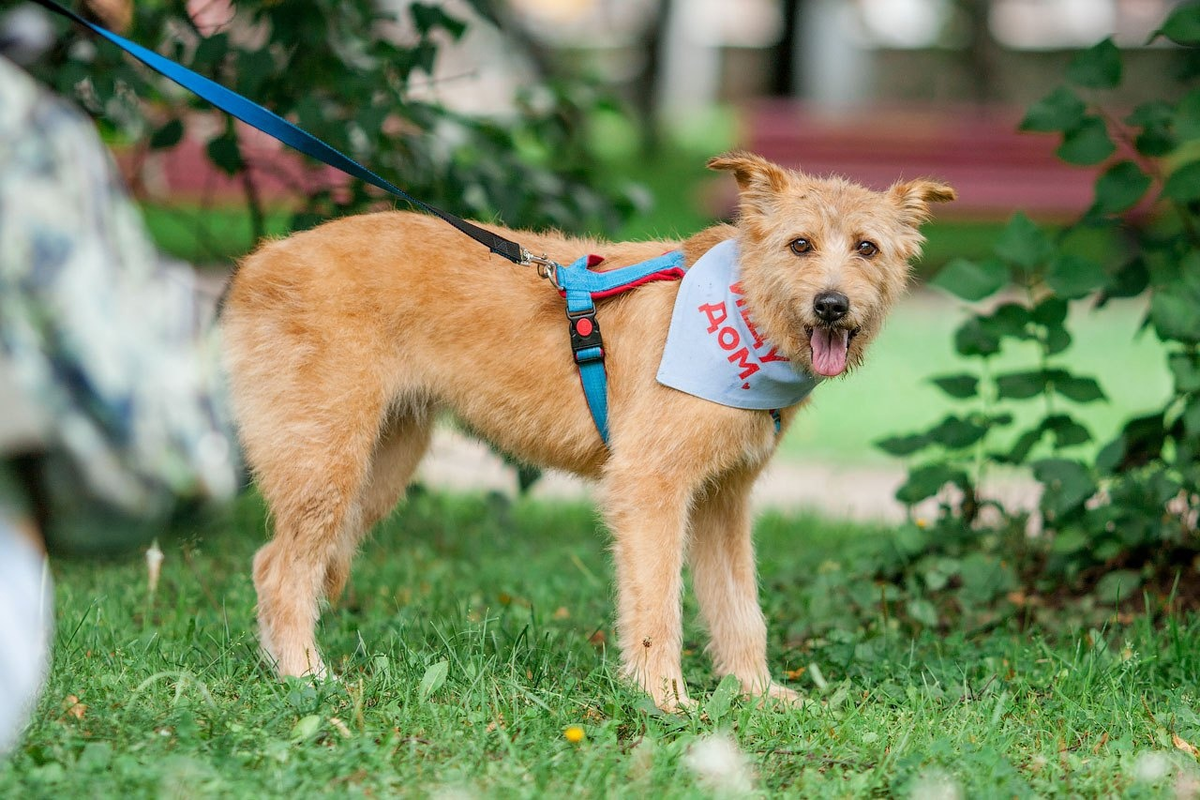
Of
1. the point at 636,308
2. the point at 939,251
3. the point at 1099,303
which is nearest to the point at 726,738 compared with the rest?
the point at 636,308

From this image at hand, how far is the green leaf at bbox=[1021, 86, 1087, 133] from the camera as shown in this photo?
4.88 m

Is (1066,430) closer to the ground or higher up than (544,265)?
closer to the ground

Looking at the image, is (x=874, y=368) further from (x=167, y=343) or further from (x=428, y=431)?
(x=167, y=343)

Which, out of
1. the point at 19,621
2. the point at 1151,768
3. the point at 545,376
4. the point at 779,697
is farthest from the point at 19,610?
the point at 1151,768

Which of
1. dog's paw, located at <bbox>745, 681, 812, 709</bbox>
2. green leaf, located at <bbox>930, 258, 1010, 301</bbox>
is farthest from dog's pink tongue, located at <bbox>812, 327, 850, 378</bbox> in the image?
green leaf, located at <bbox>930, 258, 1010, 301</bbox>

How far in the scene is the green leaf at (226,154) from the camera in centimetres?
520

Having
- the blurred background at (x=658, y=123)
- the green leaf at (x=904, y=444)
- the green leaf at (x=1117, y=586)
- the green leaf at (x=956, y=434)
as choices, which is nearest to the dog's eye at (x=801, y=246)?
the blurred background at (x=658, y=123)

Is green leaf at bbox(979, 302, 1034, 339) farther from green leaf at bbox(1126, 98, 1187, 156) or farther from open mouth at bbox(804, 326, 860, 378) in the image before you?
open mouth at bbox(804, 326, 860, 378)

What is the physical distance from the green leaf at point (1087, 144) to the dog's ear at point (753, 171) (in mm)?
1578

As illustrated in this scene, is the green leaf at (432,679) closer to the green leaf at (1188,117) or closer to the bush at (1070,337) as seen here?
the bush at (1070,337)

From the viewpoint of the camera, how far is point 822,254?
376 cm

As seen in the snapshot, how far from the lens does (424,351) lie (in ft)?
13.6

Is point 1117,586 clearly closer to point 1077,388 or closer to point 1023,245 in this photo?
point 1077,388

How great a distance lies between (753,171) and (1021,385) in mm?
A: 1766
